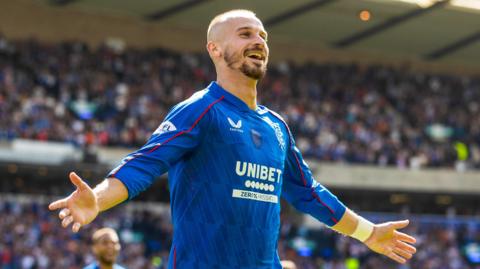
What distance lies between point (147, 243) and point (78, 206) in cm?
2158

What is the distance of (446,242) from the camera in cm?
2978

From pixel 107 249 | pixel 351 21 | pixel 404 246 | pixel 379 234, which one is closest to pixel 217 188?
pixel 379 234

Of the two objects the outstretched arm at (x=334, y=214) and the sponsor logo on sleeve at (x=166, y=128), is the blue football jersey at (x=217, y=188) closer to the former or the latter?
the sponsor logo on sleeve at (x=166, y=128)

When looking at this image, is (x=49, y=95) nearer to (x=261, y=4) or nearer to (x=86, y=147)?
(x=86, y=147)

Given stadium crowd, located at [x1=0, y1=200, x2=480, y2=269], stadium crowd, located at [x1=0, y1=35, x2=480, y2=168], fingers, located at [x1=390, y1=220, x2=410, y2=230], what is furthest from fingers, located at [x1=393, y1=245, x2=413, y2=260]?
stadium crowd, located at [x1=0, y1=35, x2=480, y2=168]

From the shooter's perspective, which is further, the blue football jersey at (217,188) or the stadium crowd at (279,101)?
the stadium crowd at (279,101)

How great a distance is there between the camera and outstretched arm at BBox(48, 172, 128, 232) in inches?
154

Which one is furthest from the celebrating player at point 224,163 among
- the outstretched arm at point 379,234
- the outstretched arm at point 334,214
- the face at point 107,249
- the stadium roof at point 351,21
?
the stadium roof at point 351,21

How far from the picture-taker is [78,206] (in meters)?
3.98

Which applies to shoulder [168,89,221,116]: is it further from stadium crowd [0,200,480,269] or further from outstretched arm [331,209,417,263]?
stadium crowd [0,200,480,269]

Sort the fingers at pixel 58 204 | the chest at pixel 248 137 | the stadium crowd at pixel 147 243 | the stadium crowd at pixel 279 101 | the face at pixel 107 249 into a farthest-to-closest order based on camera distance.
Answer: the stadium crowd at pixel 279 101 < the stadium crowd at pixel 147 243 < the face at pixel 107 249 < the chest at pixel 248 137 < the fingers at pixel 58 204

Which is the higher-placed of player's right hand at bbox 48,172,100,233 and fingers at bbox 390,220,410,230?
player's right hand at bbox 48,172,100,233

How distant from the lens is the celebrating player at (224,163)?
4.48 meters

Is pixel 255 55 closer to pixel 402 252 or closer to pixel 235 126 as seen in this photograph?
pixel 235 126
